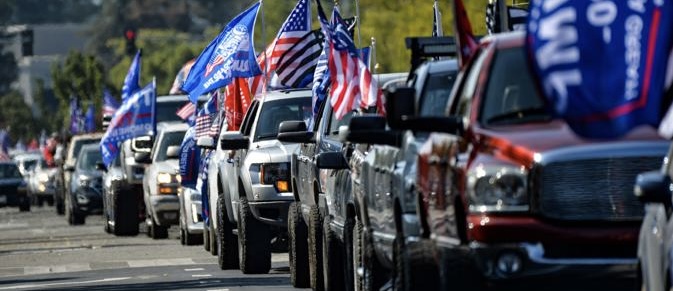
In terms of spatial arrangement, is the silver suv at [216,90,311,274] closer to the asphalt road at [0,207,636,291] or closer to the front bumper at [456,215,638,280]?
the asphalt road at [0,207,636,291]

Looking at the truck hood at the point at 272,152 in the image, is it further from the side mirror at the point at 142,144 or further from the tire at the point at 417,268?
the side mirror at the point at 142,144

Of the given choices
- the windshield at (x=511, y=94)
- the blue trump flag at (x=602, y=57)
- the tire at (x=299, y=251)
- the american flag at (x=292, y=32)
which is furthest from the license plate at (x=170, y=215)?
the blue trump flag at (x=602, y=57)

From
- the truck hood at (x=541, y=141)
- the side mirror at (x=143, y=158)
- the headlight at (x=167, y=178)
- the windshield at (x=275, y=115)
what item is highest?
the truck hood at (x=541, y=141)

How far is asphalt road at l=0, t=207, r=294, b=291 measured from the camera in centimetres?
2145

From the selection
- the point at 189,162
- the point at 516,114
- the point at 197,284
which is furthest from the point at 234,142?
the point at 516,114

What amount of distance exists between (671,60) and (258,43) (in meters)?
92.2

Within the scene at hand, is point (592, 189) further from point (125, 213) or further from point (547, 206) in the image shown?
point (125, 213)

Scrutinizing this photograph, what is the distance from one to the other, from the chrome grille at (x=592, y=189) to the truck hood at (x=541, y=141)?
9 cm

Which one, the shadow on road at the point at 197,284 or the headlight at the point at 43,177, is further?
the headlight at the point at 43,177

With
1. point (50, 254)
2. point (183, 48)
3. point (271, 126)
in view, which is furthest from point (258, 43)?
point (271, 126)

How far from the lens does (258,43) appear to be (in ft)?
340

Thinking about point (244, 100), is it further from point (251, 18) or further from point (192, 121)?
point (192, 121)

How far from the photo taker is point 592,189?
11711mm

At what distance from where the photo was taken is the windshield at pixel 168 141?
1313 inches
